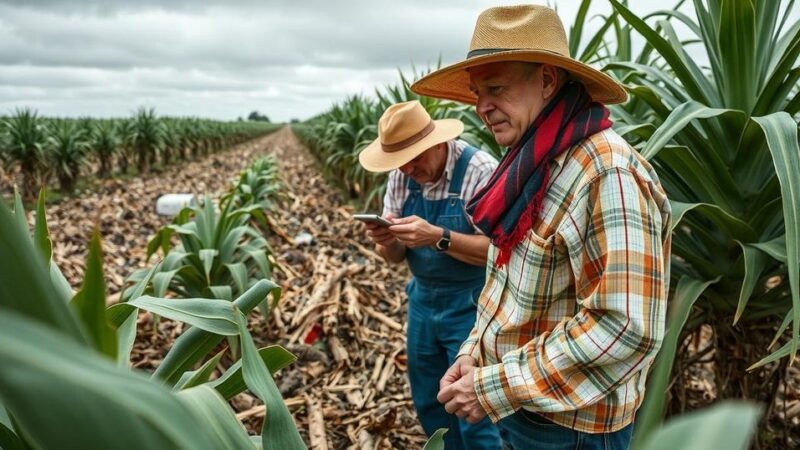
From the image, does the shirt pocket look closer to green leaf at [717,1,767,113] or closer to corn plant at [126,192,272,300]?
green leaf at [717,1,767,113]

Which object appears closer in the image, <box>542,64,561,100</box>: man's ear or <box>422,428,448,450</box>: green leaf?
<box>422,428,448,450</box>: green leaf

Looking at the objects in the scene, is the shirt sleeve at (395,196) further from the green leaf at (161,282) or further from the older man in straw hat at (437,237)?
the green leaf at (161,282)

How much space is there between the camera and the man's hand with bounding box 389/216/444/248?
229cm

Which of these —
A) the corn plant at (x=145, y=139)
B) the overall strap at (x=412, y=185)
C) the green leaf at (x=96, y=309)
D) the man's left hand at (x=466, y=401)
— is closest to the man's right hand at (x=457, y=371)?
the man's left hand at (x=466, y=401)

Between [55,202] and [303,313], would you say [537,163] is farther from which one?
[55,202]

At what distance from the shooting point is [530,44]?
1.49 meters

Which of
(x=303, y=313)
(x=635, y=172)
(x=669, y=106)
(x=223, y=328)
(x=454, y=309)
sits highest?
(x=669, y=106)

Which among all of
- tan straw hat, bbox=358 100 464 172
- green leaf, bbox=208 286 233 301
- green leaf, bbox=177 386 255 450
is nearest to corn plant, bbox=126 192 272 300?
green leaf, bbox=208 286 233 301

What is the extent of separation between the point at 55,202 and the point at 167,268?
26.4 ft

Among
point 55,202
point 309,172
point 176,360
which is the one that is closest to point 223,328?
point 176,360

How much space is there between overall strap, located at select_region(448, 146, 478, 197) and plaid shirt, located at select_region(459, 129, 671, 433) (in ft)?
2.86

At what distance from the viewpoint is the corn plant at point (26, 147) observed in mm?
10680

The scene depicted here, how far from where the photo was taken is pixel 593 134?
1443mm

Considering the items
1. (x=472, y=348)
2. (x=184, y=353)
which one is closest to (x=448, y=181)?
(x=472, y=348)
